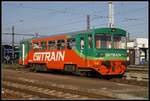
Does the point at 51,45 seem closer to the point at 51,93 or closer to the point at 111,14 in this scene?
the point at 51,93

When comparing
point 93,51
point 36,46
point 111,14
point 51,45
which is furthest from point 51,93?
point 111,14

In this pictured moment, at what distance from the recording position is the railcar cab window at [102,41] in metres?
21.4

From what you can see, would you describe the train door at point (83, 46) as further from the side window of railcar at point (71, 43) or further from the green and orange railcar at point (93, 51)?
the side window of railcar at point (71, 43)

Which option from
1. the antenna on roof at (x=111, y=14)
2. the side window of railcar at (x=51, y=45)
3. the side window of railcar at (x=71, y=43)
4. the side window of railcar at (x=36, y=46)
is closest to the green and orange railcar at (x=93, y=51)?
the side window of railcar at (x=71, y=43)

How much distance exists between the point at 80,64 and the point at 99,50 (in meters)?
1.56

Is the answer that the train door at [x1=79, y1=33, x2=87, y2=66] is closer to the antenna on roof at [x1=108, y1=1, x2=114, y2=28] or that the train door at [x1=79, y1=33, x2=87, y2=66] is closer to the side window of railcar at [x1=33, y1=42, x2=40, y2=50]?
the side window of railcar at [x1=33, y1=42, x2=40, y2=50]

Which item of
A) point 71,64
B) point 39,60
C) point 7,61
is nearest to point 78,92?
point 71,64

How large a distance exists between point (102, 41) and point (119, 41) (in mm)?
1247

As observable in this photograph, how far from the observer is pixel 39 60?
2753 cm

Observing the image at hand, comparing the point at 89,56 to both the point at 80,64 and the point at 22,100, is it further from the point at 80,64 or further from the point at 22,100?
the point at 22,100

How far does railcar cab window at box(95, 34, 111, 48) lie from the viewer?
70.1 feet

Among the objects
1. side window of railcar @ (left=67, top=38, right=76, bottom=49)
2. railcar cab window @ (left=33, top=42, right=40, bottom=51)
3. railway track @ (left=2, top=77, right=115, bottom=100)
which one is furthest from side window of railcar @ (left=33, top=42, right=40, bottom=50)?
railway track @ (left=2, top=77, right=115, bottom=100)

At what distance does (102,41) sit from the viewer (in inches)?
853

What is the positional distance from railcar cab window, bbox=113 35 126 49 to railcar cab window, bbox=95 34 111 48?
444 millimetres
